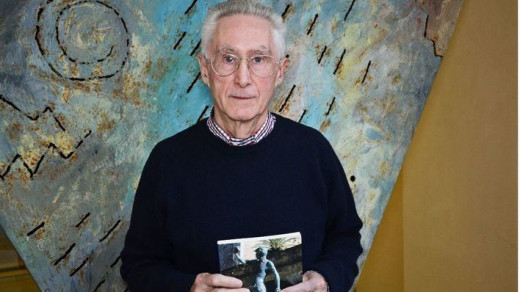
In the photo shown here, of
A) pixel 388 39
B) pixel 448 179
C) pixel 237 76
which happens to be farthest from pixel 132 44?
pixel 448 179

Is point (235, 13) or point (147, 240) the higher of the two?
point (235, 13)

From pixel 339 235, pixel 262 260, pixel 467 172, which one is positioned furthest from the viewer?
pixel 467 172

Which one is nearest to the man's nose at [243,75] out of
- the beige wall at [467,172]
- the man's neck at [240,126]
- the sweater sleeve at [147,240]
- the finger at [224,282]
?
the man's neck at [240,126]

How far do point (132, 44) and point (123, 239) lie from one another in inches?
22.7

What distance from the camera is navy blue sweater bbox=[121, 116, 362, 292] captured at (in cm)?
166

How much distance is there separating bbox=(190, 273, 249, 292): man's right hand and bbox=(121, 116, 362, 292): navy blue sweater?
50 mm

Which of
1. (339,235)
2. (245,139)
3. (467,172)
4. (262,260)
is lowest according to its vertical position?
(262,260)

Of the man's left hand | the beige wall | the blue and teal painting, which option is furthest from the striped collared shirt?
the beige wall

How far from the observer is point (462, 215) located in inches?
93.5

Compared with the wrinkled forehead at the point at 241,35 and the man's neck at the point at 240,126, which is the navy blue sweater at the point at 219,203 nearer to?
the man's neck at the point at 240,126

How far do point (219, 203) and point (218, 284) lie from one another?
225 millimetres

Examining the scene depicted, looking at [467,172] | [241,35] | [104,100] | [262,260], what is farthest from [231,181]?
[467,172]

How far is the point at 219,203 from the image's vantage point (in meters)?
1.66

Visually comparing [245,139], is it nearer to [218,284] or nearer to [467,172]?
[218,284]
